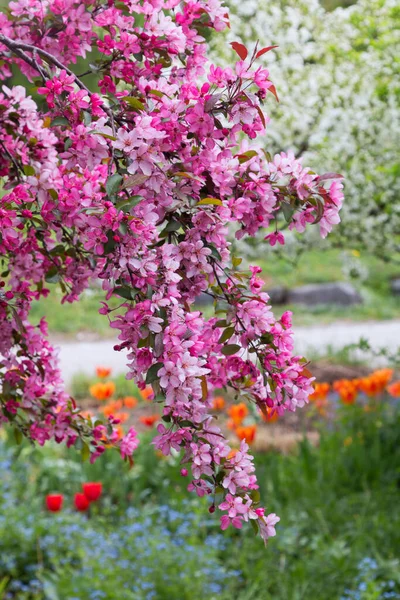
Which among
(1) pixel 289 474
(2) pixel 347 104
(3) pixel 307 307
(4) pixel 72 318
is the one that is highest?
(3) pixel 307 307

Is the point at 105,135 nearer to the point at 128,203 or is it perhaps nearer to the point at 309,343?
the point at 128,203

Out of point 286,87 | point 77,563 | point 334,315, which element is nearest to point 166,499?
point 77,563

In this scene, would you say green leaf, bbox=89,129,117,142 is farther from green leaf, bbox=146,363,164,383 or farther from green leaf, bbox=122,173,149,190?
green leaf, bbox=146,363,164,383

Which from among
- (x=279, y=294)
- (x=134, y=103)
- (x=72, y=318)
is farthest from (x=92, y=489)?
(x=279, y=294)

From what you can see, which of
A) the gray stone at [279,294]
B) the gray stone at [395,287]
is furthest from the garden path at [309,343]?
the gray stone at [395,287]

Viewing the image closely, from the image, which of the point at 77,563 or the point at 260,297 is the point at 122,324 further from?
the point at 77,563

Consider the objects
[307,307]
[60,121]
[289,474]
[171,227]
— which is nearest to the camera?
[171,227]

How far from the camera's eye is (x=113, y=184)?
1.17 meters

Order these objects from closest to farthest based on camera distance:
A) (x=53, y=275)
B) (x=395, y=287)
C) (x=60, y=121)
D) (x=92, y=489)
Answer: (x=60, y=121) < (x=53, y=275) < (x=92, y=489) < (x=395, y=287)

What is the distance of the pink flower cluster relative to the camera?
117 cm

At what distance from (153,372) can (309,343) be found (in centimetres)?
749

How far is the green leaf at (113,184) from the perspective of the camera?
1.16 meters

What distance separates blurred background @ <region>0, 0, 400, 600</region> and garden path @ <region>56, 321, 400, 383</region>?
1794 millimetres

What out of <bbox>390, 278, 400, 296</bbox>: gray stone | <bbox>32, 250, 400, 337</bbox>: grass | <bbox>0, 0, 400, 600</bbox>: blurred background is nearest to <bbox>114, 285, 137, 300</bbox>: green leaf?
<bbox>0, 0, 400, 600</bbox>: blurred background
